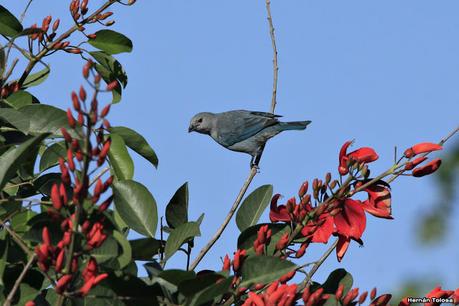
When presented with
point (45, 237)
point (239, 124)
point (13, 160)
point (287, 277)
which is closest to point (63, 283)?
point (45, 237)

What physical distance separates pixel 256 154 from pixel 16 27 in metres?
6.72

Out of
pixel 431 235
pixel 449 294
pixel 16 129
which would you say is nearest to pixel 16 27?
pixel 16 129

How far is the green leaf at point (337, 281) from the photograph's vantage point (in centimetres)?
323

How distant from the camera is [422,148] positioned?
124 inches

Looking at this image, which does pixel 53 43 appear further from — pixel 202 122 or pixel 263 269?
pixel 202 122

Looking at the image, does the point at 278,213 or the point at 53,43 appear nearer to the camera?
the point at 278,213

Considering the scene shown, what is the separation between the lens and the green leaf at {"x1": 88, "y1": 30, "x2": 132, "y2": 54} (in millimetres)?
4520

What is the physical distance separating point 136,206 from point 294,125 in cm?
774

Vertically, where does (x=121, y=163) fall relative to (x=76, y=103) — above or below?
below

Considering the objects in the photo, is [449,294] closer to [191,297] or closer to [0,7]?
[191,297]

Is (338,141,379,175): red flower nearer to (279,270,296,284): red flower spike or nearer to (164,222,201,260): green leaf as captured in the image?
(279,270,296,284): red flower spike

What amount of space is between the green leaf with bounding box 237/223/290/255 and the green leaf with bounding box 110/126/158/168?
2.87 ft

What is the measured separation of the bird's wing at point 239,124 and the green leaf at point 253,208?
7182mm

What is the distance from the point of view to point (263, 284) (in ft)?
9.44
